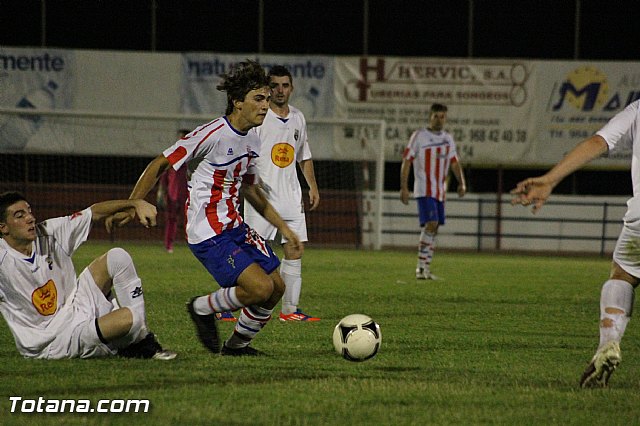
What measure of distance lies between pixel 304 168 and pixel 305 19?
50.9 feet

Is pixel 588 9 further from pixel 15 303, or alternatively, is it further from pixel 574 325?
pixel 15 303

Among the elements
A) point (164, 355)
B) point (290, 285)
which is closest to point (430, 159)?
point (290, 285)

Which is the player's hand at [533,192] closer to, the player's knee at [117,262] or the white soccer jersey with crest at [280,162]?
the player's knee at [117,262]

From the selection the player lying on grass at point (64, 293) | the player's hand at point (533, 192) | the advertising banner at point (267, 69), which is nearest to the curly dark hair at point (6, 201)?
the player lying on grass at point (64, 293)

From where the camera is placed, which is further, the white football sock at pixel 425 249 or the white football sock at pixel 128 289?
the white football sock at pixel 425 249

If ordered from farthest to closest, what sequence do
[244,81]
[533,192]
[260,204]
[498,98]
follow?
[498,98] → [260,204] → [244,81] → [533,192]

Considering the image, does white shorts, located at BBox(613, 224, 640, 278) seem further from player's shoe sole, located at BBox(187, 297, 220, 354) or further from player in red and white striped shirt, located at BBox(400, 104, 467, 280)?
player in red and white striped shirt, located at BBox(400, 104, 467, 280)

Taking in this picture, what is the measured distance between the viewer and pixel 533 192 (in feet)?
16.3

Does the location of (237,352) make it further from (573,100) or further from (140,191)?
(573,100)

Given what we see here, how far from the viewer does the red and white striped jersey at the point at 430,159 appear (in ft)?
48.1

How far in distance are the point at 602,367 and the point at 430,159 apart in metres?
9.36

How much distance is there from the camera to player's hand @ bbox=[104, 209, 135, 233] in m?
6.18

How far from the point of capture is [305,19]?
24.7m

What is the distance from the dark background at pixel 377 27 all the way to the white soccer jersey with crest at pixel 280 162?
15.2 metres
